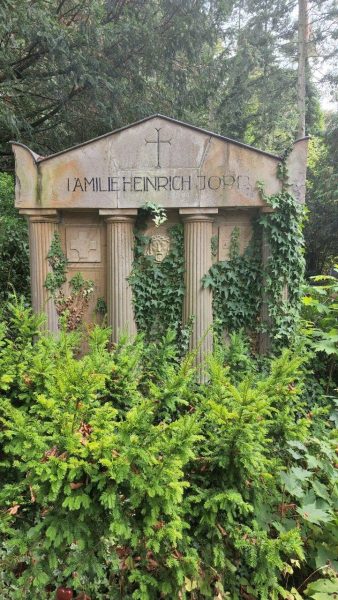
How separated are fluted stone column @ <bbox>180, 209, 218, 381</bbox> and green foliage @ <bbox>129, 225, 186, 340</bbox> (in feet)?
0.40

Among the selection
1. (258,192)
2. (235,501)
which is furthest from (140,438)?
(258,192)

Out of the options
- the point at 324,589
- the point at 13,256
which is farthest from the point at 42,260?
the point at 324,589

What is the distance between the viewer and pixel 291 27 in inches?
548

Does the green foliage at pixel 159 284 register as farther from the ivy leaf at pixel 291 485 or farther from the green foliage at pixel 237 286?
the ivy leaf at pixel 291 485

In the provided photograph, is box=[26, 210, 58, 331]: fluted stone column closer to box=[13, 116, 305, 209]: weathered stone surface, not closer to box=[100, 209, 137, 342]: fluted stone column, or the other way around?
box=[13, 116, 305, 209]: weathered stone surface

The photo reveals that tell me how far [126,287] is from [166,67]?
6335 mm

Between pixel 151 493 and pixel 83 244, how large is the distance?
406cm

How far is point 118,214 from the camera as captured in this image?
485 cm

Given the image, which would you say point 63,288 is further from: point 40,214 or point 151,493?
point 151,493

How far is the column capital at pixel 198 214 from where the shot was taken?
188 inches

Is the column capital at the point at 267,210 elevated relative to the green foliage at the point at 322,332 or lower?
elevated

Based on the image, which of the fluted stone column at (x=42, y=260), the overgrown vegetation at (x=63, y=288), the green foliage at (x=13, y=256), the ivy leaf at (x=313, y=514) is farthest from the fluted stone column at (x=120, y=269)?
the ivy leaf at (x=313, y=514)

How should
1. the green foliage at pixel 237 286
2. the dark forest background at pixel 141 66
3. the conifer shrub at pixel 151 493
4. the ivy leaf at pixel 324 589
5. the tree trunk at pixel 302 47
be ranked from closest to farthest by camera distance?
the conifer shrub at pixel 151 493 → the ivy leaf at pixel 324 589 → the green foliage at pixel 237 286 → the dark forest background at pixel 141 66 → the tree trunk at pixel 302 47

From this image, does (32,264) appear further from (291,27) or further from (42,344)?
(291,27)
